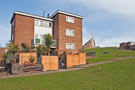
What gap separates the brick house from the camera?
84.5ft

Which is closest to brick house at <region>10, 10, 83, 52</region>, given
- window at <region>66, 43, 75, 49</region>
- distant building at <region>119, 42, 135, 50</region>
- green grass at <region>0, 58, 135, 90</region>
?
window at <region>66, 43, 75, 49</region>

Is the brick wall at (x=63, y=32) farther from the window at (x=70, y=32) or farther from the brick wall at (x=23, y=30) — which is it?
the brick wall at (x=23, y=30)

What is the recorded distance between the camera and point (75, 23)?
101ft

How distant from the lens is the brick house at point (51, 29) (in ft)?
84.5

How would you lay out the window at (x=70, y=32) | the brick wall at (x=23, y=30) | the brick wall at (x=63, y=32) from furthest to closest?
the window at (x=70, y=32) → the brick wall at (x=63, y=32) → the brick wall at (x=23, y=30)

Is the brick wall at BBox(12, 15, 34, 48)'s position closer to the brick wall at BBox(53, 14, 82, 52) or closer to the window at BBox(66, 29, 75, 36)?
the brick wall at BBox(53, 14, 82, 52)

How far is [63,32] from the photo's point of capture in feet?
93.8

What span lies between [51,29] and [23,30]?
605 centimetres

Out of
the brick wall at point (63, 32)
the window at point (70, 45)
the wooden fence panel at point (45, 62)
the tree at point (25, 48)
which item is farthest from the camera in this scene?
the window at point (70, 45)

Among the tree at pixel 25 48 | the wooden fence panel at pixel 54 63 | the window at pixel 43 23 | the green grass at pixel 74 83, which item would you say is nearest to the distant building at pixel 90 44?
the window at pixel 43 23

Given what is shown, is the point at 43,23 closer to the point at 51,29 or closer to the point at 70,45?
the point at 51,29

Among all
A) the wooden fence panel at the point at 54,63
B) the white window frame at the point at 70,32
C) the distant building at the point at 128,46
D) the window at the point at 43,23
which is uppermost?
the window at the point at 43,23

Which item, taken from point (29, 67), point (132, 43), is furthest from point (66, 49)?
point (132, 43)

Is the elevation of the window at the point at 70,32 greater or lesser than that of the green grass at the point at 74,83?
greater
